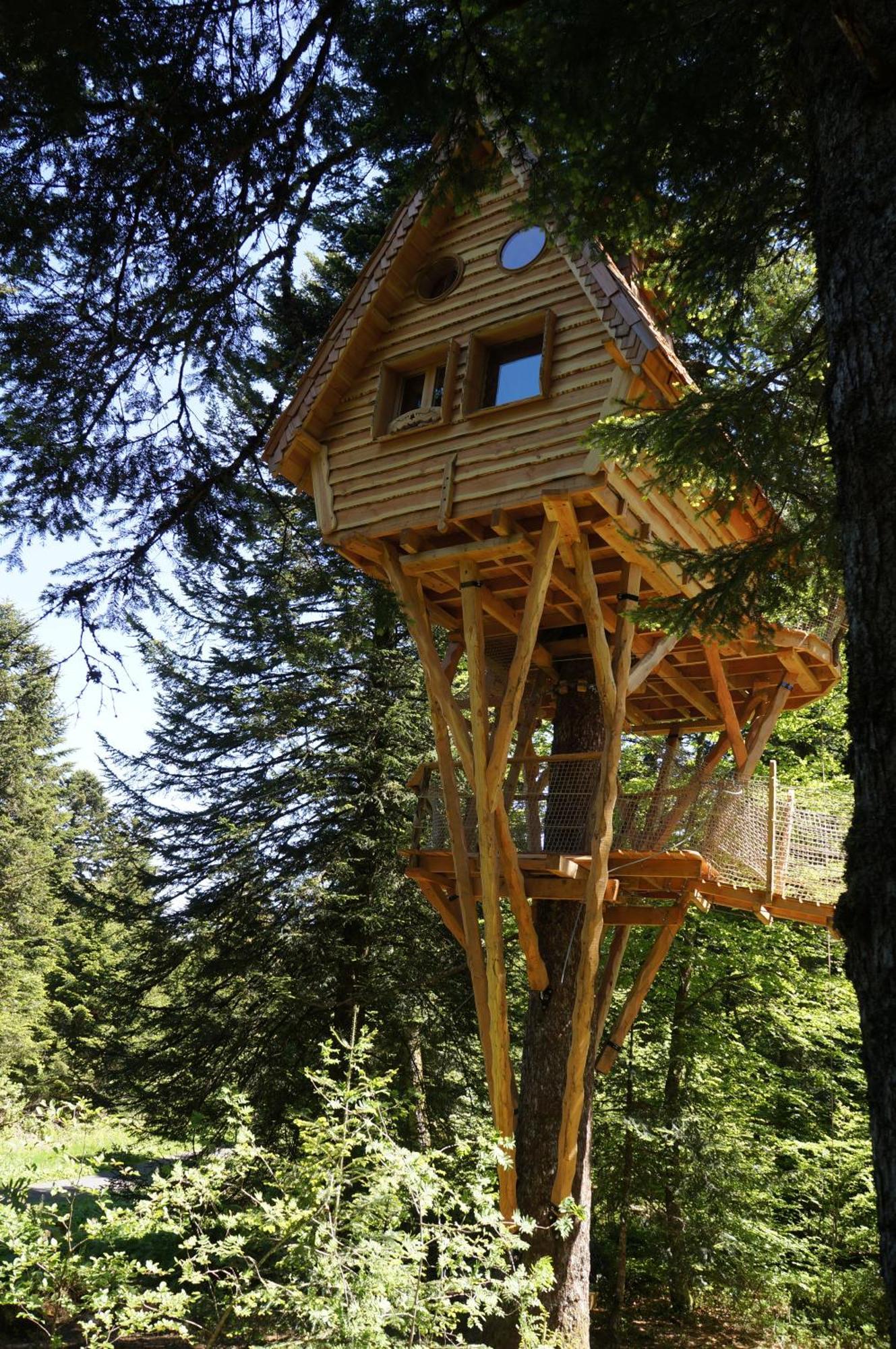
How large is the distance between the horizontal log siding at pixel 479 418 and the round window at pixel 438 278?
11 cm

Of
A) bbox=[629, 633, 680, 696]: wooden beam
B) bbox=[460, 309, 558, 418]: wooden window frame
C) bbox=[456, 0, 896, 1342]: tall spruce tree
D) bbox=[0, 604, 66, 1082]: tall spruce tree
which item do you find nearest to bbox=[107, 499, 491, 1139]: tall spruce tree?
bbox=[460, 309, 558, 418]: wooden window frame

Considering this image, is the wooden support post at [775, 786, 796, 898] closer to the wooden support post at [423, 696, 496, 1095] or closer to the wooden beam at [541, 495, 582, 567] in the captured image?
the wooden support post at [423, 696, 496, 1095]

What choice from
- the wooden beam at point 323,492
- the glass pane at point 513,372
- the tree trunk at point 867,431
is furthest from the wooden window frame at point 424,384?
the tree trunk at point 867,431

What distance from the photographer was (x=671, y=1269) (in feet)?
33.2

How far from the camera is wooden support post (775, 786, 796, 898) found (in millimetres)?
7543

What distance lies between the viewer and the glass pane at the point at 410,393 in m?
8.38

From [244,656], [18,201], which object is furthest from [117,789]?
[18,201]

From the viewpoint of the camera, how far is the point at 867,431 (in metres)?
2.24

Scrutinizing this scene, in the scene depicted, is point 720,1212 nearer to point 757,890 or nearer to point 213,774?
point 757,890

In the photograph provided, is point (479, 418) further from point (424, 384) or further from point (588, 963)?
point (588, 963)

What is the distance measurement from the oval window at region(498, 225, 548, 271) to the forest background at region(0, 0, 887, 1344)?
4.90 feet

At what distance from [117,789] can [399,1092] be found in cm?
544

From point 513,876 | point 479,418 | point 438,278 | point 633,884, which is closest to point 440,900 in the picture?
point 513,876

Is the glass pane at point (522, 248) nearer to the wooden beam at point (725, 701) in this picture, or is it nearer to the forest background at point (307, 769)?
the forest background at point (307, 769)
